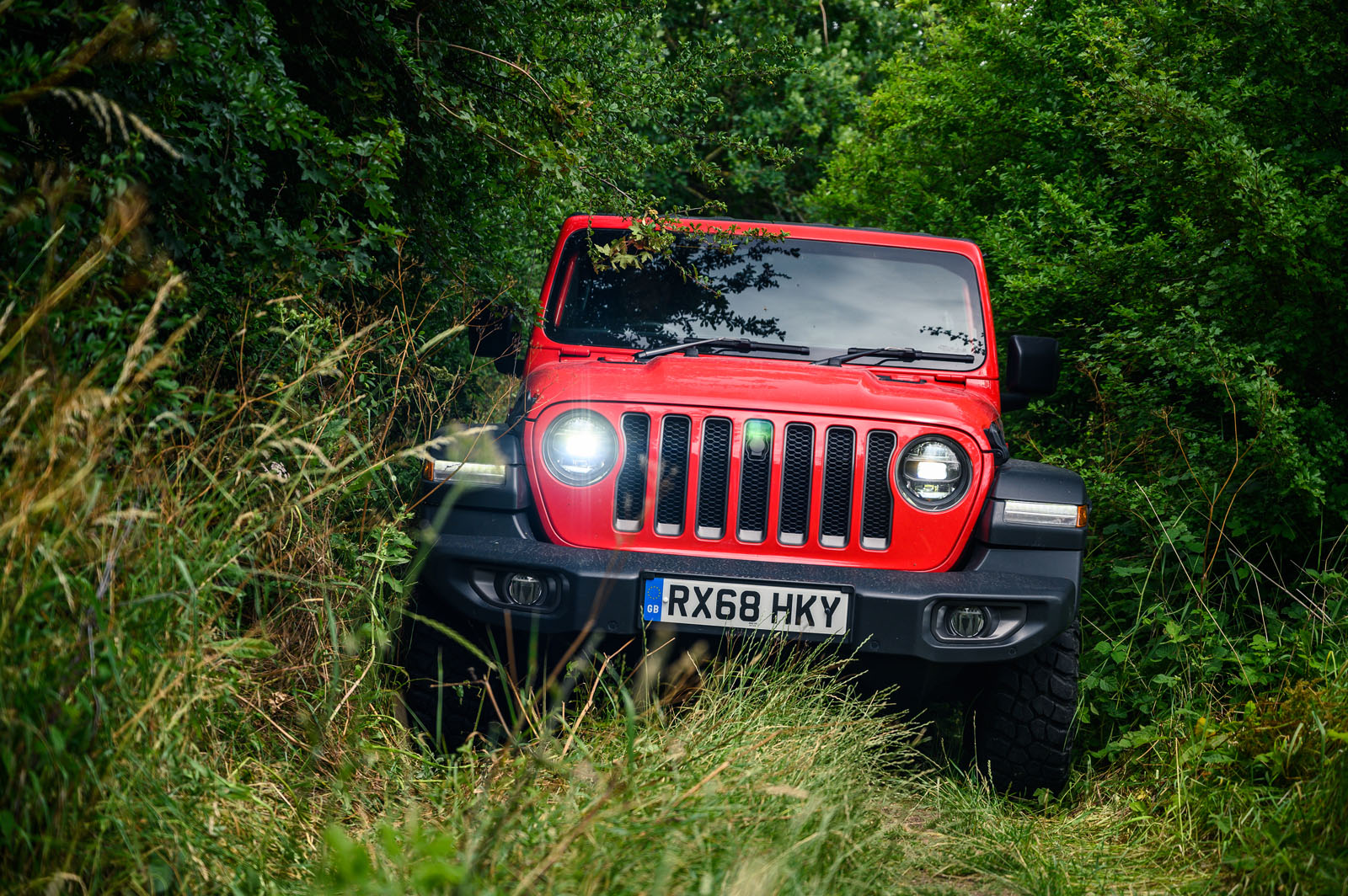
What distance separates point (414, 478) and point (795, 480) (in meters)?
2.25

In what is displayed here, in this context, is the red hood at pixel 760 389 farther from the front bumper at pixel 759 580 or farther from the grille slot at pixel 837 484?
the front bumper at pixel 759 580

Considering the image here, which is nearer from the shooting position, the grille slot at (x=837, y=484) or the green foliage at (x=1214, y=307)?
the grille slot at (x=837, y=484)

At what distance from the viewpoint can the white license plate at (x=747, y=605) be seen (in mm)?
3008

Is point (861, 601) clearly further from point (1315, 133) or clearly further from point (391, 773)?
point (1315, 133)

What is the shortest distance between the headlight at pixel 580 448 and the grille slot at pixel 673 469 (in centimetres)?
16

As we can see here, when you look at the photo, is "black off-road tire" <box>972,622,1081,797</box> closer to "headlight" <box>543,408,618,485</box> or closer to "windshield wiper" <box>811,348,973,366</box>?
"windshield wiper" <box>811,348,973,366</box>

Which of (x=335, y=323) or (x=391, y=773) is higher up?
(x=335, y=323)

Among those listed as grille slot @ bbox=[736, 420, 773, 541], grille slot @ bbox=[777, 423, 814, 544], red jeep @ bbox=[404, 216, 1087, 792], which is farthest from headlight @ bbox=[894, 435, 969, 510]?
grille slot @ bbox=[736, 420, 773, 541]

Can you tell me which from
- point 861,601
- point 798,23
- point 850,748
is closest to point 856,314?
point 861,601

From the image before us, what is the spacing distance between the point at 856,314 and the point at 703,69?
15.1 ft

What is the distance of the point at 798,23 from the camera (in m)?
15.0

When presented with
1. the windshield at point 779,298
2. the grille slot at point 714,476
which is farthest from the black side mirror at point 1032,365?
the grille slot at point 714,476

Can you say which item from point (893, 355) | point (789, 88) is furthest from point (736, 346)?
point (789, 88)

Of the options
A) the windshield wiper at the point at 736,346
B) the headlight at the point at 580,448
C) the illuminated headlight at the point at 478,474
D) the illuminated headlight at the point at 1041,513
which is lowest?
the illuminated headlight at the point at 1041,513
